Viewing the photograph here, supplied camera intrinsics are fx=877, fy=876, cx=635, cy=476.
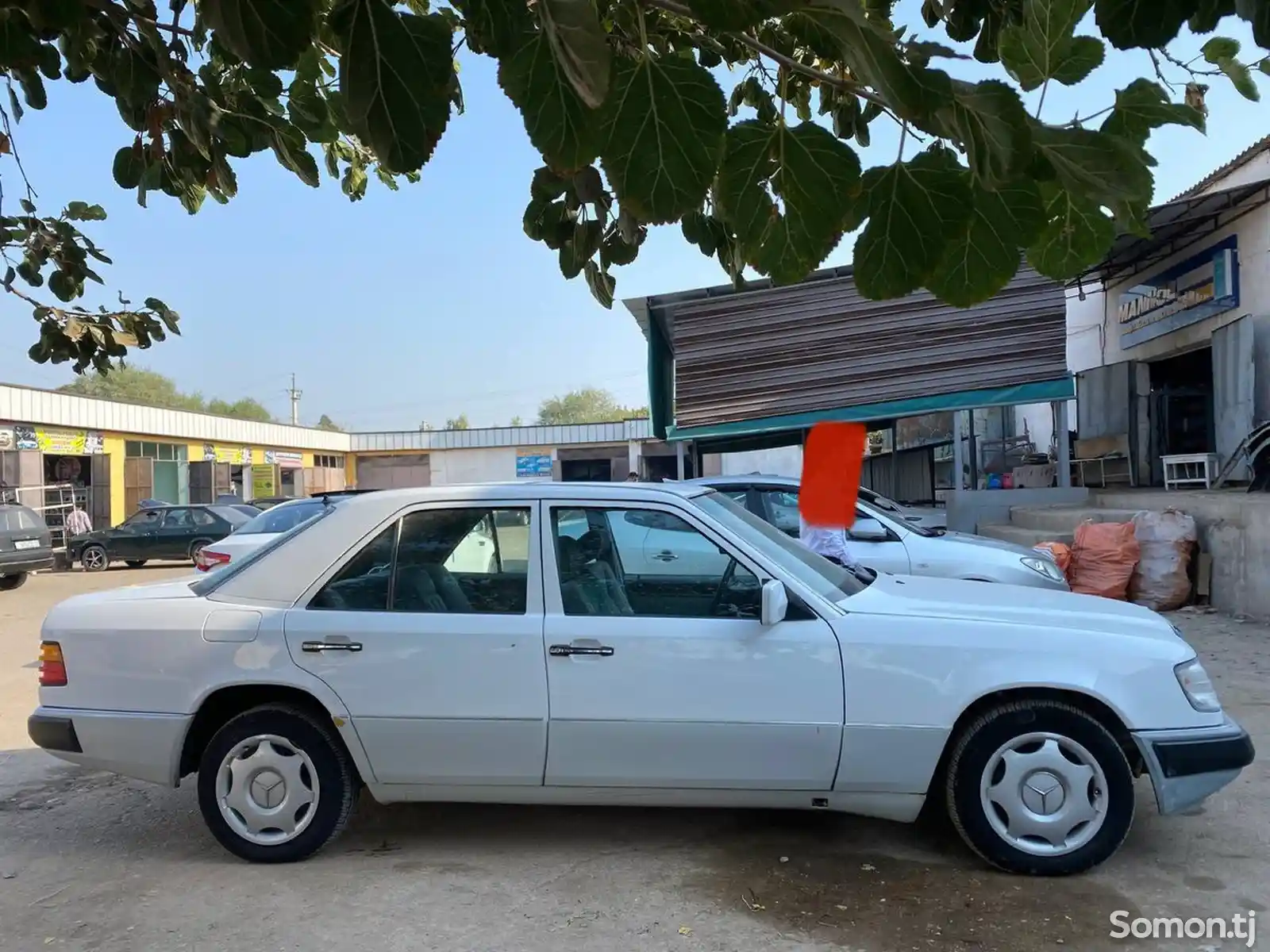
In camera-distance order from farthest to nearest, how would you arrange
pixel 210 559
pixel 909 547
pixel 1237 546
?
pixel 210 559
pixel 1237 546
pixel 909 547

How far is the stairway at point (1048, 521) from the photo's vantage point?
9.99 metres

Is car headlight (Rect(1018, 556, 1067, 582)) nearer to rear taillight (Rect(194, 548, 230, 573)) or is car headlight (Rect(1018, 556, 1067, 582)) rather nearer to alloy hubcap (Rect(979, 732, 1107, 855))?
alloy hubcap (Rect(979, 732, 1107, 855))

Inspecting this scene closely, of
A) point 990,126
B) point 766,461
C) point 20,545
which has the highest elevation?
point 766,461

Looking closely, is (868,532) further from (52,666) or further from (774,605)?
(52,666)

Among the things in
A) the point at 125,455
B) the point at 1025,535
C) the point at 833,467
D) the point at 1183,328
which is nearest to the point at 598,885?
the point at 833,467

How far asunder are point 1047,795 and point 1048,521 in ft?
27.0

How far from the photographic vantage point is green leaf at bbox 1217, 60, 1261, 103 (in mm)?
1661

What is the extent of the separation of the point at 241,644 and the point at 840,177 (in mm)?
3076

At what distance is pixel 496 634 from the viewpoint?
11.3 feet

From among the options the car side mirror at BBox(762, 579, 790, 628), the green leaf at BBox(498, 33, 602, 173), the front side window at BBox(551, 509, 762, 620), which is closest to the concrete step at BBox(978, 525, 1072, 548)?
the front side window at BBox(551, 509, 762, 620)

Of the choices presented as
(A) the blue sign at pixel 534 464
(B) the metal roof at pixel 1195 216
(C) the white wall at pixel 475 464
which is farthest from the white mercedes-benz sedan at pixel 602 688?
(C) the white wall at pixel 475 464

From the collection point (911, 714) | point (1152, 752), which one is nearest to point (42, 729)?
point (911, 714)

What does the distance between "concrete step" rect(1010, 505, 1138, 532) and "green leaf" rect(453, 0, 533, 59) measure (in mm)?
9790

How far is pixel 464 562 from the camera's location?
3693 mm
